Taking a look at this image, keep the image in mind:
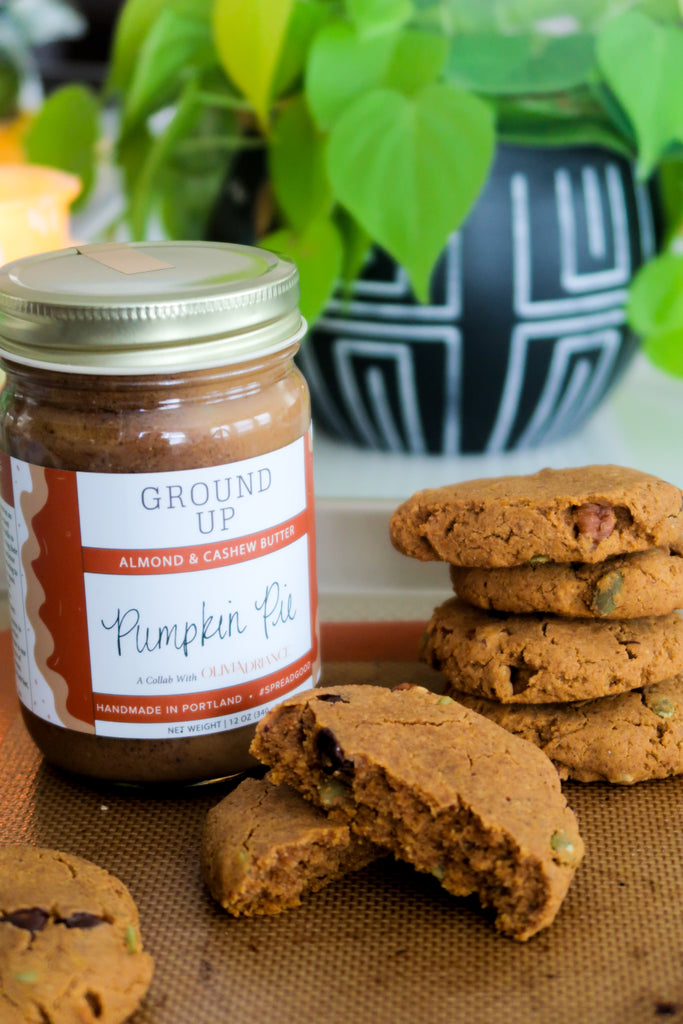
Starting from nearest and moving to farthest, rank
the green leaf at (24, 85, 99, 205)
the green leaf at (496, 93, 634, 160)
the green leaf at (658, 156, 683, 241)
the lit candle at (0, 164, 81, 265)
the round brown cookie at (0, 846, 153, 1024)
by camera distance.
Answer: the round brown cookie at (0, 846, 153, 1024) < the lit candle at (0, 164, 81, 265) < the green leaf at (496, 93, 634, 160) < the green leaf at (658, 156, 683, 241) < the green leaf at (24, 85, 99, 205)

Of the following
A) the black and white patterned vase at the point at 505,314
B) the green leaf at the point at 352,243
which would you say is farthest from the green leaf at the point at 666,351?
the green leaf at the point at 352,243

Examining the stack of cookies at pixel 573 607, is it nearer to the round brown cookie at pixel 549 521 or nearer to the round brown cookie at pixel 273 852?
the round brown cookie at pixel 549 521

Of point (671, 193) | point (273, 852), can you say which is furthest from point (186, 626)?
point (671, 193)

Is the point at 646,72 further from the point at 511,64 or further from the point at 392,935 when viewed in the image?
the point at 392,935

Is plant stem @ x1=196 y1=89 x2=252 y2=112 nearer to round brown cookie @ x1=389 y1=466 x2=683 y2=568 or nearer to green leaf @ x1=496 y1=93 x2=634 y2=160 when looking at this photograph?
green leaf @ x1=496 y1=93 x2=634 y2=160

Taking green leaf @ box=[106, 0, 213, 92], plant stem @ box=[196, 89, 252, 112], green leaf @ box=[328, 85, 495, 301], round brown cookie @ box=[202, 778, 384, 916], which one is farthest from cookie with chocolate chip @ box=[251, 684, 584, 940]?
green leaf @ box=[106, 0, 213, 92]
